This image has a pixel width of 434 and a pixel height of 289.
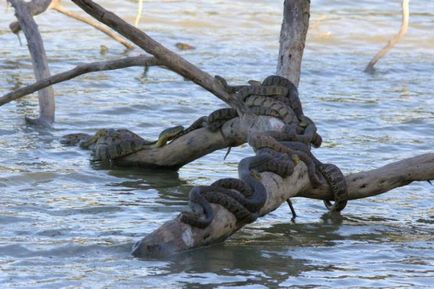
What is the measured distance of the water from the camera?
693 centimetres

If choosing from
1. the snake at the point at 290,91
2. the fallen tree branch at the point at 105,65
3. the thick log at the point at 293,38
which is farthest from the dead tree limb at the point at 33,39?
the snake at the point at 290,91

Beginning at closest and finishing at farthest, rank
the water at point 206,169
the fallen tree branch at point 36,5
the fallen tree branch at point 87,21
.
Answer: the water at point 206,169 < the fallen tree branch at point 36,5 < the fallen tree branch at point 87,21

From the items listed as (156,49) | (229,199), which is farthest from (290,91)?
(229,199)

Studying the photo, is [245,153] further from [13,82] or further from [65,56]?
[65,56]

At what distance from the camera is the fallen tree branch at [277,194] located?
6.80m

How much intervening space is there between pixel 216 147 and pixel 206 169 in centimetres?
101

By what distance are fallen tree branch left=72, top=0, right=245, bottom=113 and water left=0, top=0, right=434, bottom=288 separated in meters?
1.04

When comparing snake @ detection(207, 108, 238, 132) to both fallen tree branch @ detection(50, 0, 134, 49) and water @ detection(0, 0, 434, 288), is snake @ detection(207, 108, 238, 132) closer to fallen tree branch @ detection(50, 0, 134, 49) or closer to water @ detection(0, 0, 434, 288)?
water @ detection(0, 0, 434, 288)

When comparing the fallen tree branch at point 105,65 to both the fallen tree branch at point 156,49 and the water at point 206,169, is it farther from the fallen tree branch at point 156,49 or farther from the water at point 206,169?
the water at point 206,169

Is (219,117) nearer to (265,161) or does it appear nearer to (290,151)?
(290,151)

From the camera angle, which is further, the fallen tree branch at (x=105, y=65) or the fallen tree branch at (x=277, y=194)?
the fallen tree branch at (x=105, y=65)

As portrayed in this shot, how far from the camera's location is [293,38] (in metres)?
9.11

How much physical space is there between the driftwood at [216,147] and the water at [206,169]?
16 centimetres

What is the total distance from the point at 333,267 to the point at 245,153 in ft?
13.8
